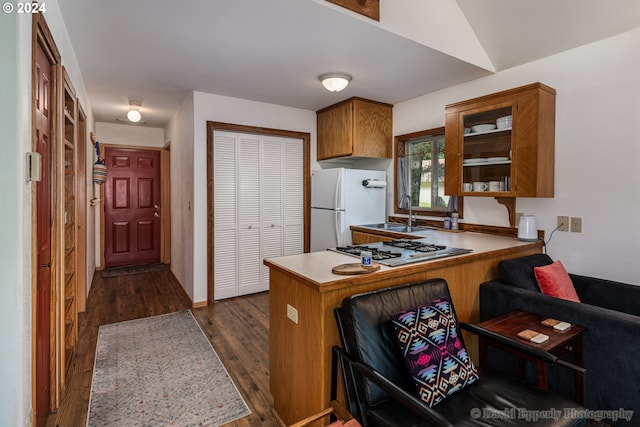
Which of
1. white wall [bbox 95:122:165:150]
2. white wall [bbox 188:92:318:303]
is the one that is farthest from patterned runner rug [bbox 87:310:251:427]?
white wall [bbox 95:122:165:150]

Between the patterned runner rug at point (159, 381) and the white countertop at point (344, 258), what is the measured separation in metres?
0.93

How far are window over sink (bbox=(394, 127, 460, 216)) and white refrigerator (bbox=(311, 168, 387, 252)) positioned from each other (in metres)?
0.25

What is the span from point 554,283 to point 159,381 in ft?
8.93

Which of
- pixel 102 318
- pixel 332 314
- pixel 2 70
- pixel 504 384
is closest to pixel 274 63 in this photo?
pixel 2 70

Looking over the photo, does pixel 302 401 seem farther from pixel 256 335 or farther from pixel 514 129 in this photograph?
pixel 514 129

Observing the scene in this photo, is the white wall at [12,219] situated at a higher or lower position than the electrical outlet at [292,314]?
higher

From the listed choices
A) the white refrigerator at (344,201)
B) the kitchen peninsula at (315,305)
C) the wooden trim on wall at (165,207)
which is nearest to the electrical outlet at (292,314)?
the kitchen peninsula at (315,305)

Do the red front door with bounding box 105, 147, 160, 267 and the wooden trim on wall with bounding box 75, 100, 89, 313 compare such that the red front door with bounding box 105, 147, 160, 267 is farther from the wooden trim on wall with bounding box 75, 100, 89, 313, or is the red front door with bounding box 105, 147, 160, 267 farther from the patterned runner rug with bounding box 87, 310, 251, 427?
the patterned runner rug with bounding box 87, 310, 251, 427

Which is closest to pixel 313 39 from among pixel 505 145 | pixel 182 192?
pixel 505 145

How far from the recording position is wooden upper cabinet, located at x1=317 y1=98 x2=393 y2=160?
403 centimetres

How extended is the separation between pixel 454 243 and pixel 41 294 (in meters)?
2.70

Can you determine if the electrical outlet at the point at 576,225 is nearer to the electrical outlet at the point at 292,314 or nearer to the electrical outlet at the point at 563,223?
the electrical outlet at the point at 563,223

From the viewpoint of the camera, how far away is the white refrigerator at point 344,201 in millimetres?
3996

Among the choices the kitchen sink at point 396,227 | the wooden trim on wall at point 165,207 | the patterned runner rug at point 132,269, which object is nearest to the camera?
the kitchen sink at point 396,227
